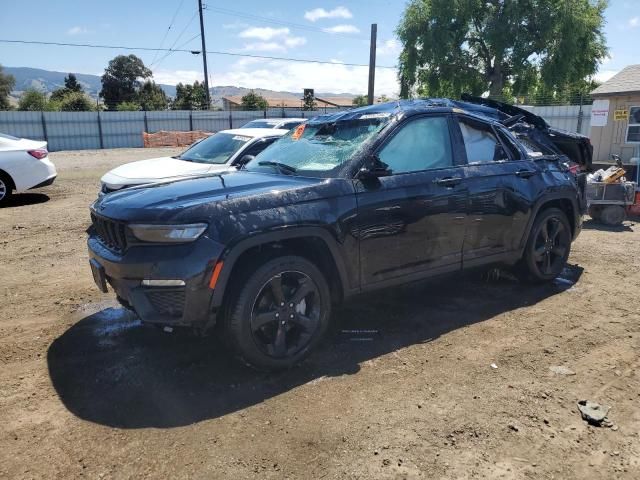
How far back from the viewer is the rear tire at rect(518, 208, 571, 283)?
16.9 feet

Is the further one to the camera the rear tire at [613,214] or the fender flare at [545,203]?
the rear tire at [613,214]

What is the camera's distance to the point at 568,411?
3.15 metres

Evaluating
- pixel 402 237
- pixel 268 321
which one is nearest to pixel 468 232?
pixel 402 237

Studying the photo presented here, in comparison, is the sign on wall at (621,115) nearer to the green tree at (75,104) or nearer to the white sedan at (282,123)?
the white sedan at (282,123)

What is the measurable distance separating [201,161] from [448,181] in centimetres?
509

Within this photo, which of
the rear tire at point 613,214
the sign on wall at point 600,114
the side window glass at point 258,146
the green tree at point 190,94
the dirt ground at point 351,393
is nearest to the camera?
the dirt ground at point 351,393

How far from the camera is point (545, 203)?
5215mm

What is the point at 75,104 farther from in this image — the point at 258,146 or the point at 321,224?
the point at 321,224

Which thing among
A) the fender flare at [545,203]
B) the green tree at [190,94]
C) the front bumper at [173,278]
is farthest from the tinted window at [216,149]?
the green tree at [190,94]

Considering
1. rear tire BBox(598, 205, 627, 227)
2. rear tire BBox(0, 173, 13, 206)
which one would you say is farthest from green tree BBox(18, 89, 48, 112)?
rear tire BBox(598, 205, 627, 227)

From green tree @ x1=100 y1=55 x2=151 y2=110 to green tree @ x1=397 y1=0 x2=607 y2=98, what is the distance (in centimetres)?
3999

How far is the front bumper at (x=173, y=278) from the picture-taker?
10.5 feet

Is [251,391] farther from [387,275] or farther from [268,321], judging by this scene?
[387,275]

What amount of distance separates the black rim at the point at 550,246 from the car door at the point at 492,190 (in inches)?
16.0
